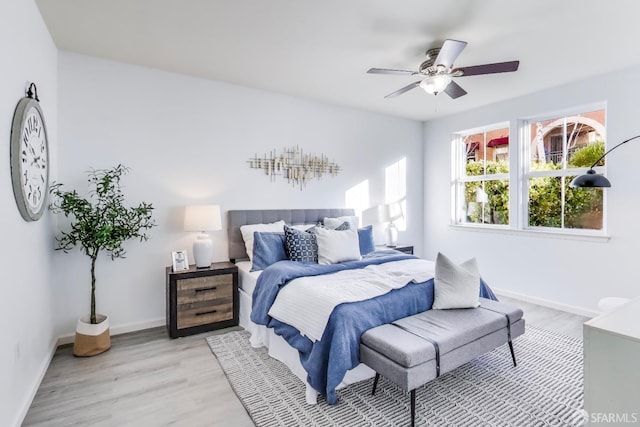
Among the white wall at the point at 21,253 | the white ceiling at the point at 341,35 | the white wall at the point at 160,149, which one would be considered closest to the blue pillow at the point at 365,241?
the white wall at the point at 160,149

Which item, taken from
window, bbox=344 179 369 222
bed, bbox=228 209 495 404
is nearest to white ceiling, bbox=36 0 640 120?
window, bbox=344 179 369 222

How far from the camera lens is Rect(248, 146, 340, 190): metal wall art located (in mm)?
4133

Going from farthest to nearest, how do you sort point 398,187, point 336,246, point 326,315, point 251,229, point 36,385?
point 398,187, point 251,229, point 336,246, point 36,385, point 326,315

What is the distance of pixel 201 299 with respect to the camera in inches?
130

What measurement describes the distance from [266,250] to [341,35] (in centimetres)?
210

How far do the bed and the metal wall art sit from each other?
2.21 ft

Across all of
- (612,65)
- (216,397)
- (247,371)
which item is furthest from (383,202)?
(216,397)

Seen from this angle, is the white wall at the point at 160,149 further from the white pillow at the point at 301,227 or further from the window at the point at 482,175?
the window at the point at 482,175

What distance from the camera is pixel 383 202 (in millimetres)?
5266

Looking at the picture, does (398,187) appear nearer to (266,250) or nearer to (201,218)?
(266,250)

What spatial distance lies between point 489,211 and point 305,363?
12.8 ft

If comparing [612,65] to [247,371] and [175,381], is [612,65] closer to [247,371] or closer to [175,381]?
[247,371]

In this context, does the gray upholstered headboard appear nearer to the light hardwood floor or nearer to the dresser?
the light hardwood floor

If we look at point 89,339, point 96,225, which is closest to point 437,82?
point 96,225
